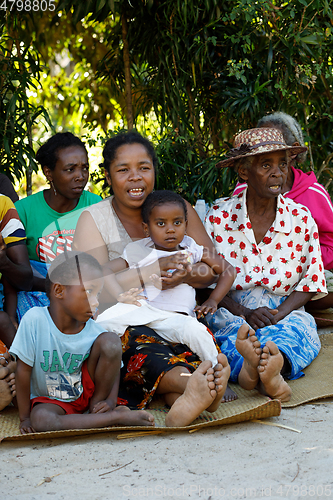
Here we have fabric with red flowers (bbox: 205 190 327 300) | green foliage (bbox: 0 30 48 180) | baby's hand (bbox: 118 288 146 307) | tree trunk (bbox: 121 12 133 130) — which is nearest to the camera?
baby's hand (bbox: 118 288 146 307)

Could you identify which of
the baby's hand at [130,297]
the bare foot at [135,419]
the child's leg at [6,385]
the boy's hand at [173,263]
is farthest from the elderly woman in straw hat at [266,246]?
the child's leg at [6,385]

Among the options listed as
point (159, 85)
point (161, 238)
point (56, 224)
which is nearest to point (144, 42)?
point (159, 85)

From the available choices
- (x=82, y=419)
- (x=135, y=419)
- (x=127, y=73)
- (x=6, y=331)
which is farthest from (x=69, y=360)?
(x=127, y=73)

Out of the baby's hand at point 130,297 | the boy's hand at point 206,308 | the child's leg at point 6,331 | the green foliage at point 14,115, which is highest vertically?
the green foliage at point 14,115

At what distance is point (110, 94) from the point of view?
594 centimetres

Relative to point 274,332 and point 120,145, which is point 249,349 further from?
point 120,145

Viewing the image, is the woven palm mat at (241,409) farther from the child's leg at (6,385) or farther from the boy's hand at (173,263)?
the boy's hand at (173,263)

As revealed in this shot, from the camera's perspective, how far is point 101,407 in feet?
7.64

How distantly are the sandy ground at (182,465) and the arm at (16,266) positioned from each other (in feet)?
3.36

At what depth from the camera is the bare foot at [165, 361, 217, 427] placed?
2150 mm

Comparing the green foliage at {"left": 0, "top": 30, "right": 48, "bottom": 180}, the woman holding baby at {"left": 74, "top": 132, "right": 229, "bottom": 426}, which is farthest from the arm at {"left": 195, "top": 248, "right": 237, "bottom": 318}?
the green foliage at {"left": 0, "top": 30, "right": 48, "bottom": 180}

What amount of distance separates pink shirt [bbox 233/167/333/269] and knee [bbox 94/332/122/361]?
69.9 inches

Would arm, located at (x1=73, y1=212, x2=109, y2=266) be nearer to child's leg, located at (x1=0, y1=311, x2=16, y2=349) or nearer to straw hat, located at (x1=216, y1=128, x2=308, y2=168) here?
child's leg, located at (x1=0, y1=311, x2=16, y2=349)

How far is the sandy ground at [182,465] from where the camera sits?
1780 mm
